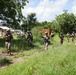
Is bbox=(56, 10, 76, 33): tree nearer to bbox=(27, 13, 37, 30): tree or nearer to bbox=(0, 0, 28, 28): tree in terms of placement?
bbox=(27, 13, 37, 30): tree

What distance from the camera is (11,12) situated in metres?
36.3

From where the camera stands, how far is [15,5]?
35.2m

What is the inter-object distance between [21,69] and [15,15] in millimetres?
24120

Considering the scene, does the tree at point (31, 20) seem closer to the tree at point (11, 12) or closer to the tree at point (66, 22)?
the tree at point (66, 22)

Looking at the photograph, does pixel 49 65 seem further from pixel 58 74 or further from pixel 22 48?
pixel 22 48

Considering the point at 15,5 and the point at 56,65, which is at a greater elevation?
the point at 15,5

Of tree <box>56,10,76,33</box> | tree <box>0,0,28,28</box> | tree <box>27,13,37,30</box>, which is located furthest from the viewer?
tree <box>27,13,37,30</box>

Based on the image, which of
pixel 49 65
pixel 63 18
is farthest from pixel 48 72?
pixel 63 18

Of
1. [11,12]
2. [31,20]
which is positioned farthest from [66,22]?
[11,12]

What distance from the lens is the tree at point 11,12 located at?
1384 inches

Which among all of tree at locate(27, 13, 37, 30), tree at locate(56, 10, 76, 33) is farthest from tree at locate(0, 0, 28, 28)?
tree at locate(27, 13, 37, 30)

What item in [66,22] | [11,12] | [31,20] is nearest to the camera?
[11,12]

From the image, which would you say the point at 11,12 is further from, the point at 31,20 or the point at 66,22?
the point at 31,20

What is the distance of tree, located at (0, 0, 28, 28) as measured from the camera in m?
35.2
